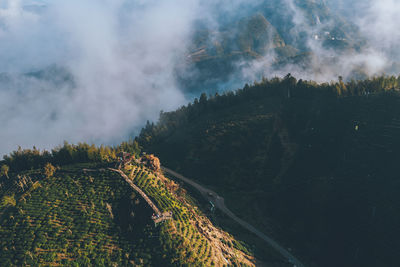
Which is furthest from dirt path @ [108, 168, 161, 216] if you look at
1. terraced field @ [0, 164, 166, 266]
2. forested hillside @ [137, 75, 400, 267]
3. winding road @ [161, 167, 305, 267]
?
forested hillside @ [137, 75, 400, 267]

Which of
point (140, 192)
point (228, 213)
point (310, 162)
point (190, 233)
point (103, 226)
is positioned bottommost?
point (103, 226)

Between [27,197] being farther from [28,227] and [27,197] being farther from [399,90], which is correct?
[399,90]

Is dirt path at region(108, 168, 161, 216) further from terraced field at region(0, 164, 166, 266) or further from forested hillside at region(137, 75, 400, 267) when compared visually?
forested hillside at region(137, 75, 400, 267)

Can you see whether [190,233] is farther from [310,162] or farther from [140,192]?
[310,162]

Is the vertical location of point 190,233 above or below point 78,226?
above

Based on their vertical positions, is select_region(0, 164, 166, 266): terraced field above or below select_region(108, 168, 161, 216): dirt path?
below

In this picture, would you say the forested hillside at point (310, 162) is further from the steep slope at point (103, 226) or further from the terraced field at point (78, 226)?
the terraced field at point (78, 226)

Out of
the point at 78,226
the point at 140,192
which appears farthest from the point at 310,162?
the point at 78,226
